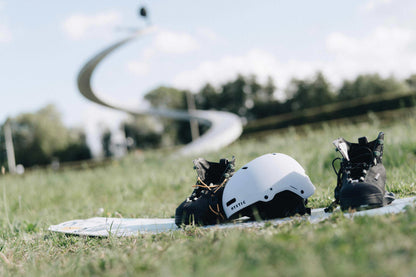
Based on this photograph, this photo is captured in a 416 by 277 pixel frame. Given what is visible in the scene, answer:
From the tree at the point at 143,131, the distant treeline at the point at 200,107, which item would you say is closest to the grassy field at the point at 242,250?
the distant treeline at the point at 200,107

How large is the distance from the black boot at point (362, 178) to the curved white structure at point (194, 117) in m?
9.34

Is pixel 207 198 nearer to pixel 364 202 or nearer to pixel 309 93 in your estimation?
pixel 364 202

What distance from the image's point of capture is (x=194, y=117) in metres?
27.1

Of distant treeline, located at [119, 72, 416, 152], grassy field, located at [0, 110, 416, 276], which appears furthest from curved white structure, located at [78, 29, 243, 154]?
distant treeline, located at [119, 72, 416, 152]

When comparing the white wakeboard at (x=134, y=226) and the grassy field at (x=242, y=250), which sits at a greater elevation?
the grassy field at (x=242, y=250)

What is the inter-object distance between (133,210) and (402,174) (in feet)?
11.0

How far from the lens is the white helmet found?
2695mm

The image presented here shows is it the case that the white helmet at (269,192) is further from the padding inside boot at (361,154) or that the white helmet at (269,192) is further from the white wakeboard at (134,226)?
the padding inside boot at (361,154)

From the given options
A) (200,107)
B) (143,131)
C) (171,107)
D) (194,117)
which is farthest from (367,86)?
(171,107)

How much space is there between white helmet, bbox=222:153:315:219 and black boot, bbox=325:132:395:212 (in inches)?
10.3

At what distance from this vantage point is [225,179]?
10.1 feet

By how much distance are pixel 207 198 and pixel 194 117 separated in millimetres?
24244

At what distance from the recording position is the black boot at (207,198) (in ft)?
9.32

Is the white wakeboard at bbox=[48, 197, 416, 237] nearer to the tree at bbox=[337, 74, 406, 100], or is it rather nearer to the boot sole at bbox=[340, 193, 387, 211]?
the boot sole at bbox=[340, 193, 387, 211]
